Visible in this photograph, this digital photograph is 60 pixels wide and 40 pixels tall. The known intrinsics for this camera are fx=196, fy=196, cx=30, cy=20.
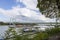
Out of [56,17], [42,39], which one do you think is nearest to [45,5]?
[56,17]

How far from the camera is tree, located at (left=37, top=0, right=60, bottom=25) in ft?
59.3

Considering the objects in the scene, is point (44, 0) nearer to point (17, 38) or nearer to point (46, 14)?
point (46, 14)

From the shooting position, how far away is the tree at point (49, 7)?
18.1m

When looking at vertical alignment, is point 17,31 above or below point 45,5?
below

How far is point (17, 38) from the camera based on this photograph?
11.3m

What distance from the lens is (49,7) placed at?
747 inches

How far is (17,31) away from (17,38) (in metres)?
0.85

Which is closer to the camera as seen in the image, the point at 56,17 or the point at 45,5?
the point at 45,5

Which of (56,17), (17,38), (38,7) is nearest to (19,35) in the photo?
(17,38)

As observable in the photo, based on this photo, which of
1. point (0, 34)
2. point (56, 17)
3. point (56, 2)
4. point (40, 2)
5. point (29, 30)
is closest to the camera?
point (0, 34)

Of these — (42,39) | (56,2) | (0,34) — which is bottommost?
(42,39)

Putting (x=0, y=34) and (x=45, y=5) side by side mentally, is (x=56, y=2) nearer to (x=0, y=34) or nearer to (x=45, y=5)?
(x=45, y=5)

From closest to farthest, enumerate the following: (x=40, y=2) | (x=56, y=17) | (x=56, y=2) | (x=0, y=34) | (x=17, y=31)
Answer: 1. (x=0, y=34)
2. (x=17, y=31)
3. (x=56, y=2)
4. (x=40, y=2)
5. (x=56, y=17)

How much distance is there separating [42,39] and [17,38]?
198 centimetres
